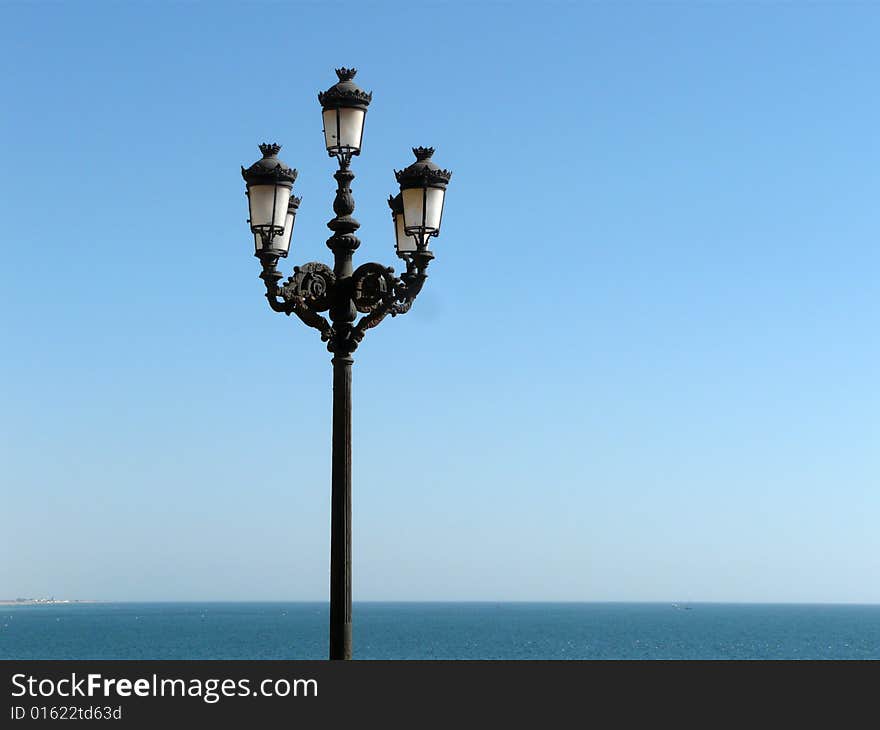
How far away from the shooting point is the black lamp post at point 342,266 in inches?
427

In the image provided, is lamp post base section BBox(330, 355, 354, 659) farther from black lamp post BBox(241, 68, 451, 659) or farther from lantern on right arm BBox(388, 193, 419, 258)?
lantern on right arm BBox(388, 193, 419, 258)

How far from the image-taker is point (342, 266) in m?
11.3

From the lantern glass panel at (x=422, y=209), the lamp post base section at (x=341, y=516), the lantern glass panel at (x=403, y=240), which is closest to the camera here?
the lamp post base section at (x=341, y=516)

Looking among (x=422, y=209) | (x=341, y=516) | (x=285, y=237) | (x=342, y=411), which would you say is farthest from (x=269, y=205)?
(x=341, y=516)

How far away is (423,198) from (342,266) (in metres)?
0.92

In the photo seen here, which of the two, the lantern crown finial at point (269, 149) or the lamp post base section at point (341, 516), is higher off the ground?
the lantern crown finial at point (269, 149)

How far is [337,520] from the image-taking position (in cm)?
1080

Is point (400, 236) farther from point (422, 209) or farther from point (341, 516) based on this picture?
point (341, 516)

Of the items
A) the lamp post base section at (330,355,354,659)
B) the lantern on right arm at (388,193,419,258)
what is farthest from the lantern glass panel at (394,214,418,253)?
the lamp post base section at (330,355,354,659)

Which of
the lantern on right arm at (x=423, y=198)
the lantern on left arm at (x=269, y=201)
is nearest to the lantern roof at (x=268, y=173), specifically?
the lantern on left arm at (x=269, y=201)

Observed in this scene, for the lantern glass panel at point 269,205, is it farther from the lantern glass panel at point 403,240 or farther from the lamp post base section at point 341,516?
the lamp post base section at point 341,516

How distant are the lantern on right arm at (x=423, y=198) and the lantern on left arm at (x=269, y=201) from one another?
3.31ft

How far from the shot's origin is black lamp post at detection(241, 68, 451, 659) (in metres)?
10.8
